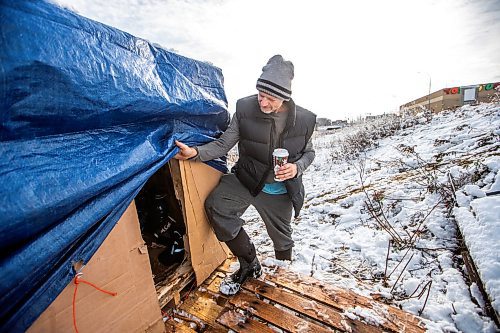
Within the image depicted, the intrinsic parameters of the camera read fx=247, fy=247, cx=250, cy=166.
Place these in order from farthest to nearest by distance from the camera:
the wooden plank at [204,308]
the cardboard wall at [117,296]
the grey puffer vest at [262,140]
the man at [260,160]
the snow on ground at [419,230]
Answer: the grey puffer vest at [262,140]
the man at [260,160]
the snow on ground at [419,230]
the wooden plank at [204,308]
the cardboard wall at [117,296]

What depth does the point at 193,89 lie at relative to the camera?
74.2 inches

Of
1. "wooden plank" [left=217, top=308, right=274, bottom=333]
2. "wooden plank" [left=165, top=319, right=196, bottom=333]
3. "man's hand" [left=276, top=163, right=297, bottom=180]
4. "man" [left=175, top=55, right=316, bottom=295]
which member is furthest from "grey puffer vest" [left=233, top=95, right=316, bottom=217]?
"wooden plank" [left=165, top=319, right=196, bottom=333]

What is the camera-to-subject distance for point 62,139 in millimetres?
1215

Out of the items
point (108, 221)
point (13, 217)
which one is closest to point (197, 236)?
point (108, 221)

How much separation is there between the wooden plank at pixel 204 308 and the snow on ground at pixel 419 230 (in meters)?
→ 0.79

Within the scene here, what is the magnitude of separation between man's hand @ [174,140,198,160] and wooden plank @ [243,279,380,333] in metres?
1.19

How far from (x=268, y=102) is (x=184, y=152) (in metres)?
0.79

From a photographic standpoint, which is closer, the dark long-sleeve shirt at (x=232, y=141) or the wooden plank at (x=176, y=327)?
the wooden plank at (x=176, y=327)

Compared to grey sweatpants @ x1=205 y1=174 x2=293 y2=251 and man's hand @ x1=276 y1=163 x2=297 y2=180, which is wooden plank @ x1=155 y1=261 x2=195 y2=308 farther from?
man's hand @ x1=276 y1=163 x2=297 y2=180

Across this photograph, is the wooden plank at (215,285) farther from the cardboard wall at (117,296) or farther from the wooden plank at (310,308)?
the cardboard wall at (117,296)

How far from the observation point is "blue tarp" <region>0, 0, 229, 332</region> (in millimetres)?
955

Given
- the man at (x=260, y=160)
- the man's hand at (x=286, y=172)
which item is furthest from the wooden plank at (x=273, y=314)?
the man's hand at (x=286, y=172)

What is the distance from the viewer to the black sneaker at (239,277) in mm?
2021

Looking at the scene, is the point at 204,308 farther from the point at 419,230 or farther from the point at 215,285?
the point at 419,230
